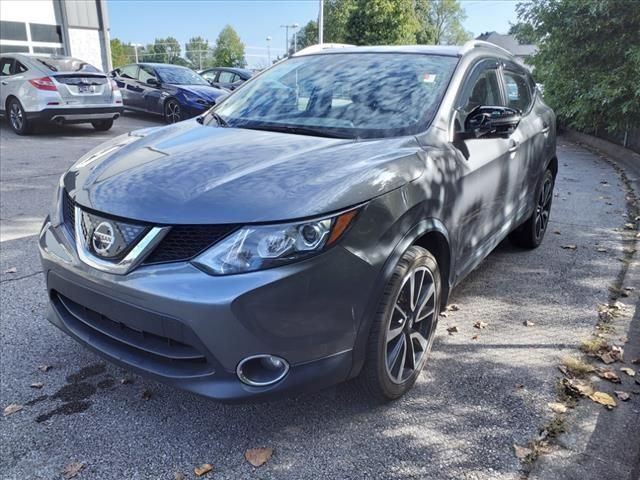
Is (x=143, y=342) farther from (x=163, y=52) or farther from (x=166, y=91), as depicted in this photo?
(x=163, y=52)

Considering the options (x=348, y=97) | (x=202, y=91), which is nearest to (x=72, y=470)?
(x=348, y=97)

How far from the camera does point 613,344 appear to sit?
3.40 meters

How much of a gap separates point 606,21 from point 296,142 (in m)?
8.99

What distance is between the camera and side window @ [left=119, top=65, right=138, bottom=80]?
1405cm

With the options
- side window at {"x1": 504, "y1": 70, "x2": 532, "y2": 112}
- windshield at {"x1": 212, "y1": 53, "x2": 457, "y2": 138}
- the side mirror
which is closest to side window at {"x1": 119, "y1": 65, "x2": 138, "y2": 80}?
windshield at {"x1": 212, "y1": 53, "x2": 457, "y2": 138}

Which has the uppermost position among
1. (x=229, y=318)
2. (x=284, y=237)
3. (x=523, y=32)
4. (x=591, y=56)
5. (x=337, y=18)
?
(x=337, y=18)

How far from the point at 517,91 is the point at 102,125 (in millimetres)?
9830

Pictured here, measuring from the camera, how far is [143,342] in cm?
→ 227

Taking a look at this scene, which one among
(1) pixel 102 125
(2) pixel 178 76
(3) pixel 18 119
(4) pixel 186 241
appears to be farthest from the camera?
(2) pixel 178 76

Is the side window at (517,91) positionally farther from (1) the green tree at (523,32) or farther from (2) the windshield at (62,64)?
(2) the windshield at (62,64)

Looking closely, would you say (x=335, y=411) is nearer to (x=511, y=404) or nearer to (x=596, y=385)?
(x=511, y=404)

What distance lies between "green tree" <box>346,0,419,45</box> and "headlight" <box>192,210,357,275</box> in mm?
35795

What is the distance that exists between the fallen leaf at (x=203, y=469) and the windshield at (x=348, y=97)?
1737mm

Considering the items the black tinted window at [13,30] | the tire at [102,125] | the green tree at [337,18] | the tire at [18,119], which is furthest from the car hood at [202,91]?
the green tree at [337,18]
